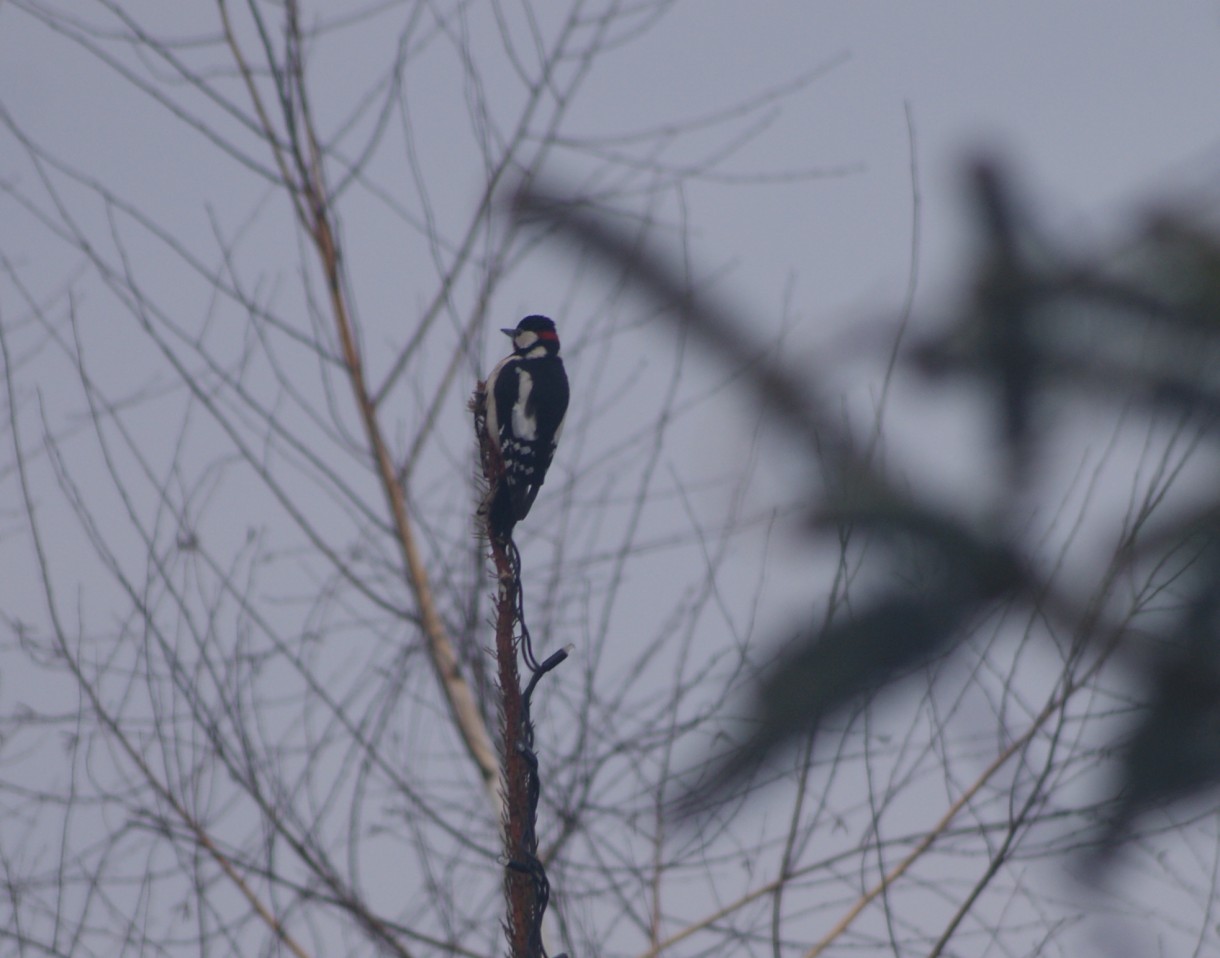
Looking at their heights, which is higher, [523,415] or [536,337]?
[536,337]

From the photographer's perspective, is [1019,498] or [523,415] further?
[523,415]

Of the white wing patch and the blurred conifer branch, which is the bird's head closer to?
the white wing patch

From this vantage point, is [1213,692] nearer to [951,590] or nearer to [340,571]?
[951,590]

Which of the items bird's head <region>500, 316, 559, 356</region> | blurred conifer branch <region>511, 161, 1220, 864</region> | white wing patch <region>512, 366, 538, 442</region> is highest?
bird's head <region>500, 316, 559, 356</region>

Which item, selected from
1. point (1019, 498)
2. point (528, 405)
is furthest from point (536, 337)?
point (1019, 498)

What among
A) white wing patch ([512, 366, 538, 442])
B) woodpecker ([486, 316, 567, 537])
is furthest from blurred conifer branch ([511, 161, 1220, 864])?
white wing patch ([512, 366, 538, 442])

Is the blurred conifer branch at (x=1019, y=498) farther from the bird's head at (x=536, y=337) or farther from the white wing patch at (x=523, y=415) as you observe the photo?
the bird's head at (x=536, y=337)

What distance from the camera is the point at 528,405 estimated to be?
4039 mm

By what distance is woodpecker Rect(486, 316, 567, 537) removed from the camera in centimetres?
361

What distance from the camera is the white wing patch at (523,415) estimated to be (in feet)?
12.6

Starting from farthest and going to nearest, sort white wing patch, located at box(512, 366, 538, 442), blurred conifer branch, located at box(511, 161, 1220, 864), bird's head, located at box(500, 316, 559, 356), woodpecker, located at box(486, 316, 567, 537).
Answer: bird's head, located at box(500, 316, 559, 356) → white wing patch, located at box(512, 366, 538, 442) → woodpecker, located at box(486, 316, 567, 537) → blurred conifer branch, located at box(511, 161, 1220, 864)

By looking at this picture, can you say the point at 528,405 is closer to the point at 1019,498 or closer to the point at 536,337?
the point at 536,337

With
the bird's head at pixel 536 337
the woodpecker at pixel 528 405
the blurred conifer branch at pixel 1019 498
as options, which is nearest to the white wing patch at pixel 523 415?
the woodpecker at pixel 528 405

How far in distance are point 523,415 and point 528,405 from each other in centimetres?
9
